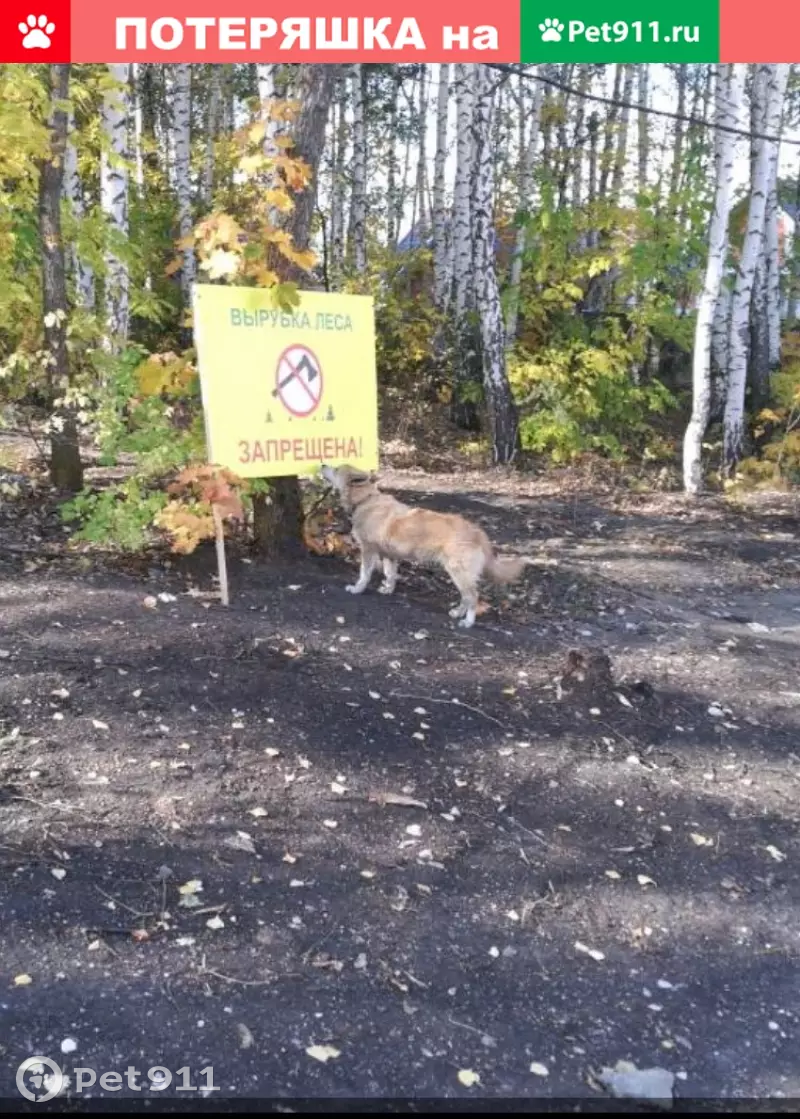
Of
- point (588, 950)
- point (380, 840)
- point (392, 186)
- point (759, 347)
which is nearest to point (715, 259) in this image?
point (759, 347)

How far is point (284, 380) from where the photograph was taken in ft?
19.2

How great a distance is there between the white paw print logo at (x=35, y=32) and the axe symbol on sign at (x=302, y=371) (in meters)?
3.50

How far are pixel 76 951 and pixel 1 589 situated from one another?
3.40 m

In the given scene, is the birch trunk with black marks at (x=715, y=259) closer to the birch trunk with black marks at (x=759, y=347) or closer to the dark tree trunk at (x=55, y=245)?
the birch trunk with black marks at (x=759, y=347)

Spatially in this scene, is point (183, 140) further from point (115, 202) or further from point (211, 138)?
point (115, 202)

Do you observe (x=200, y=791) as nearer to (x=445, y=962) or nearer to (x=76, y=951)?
(x=76, y=951)

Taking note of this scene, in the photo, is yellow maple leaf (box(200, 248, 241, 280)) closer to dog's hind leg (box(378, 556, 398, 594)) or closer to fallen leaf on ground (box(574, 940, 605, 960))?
dog's hind leg (box(378, 556, 398, 594))

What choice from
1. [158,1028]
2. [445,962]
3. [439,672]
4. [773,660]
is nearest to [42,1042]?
[158,1028]

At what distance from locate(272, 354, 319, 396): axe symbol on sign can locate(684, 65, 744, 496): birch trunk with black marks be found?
7.64 m

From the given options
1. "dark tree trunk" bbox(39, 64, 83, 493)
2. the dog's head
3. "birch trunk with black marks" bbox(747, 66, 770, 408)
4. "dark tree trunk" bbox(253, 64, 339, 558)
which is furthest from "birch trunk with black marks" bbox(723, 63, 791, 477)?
"dark tree trunk" bbox(39, 64, 83, 493)

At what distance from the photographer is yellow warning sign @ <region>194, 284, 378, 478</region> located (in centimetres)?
548

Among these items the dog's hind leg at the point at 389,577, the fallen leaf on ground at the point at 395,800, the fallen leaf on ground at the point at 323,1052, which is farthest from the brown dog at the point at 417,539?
the fallen leaf on ground at the point at 323,1052

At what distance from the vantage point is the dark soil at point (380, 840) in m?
2.73

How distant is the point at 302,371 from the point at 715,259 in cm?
802
